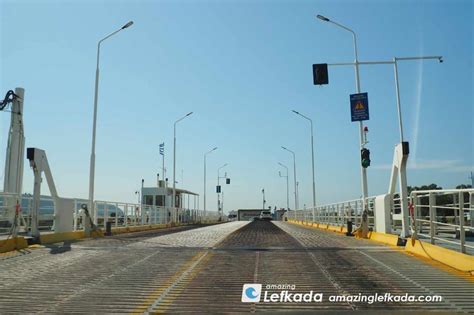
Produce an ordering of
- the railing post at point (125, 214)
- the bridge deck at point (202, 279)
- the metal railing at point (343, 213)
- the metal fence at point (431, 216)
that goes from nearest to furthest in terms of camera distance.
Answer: the bridge deck at point (202, 279) < the metal fence at point (431, 216) < the metal railing at point (343, 213) < the railing post at point (125, 214)

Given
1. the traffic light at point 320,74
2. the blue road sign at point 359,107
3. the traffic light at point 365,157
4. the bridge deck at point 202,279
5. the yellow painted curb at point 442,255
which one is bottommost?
the bridge deck at point 202,279

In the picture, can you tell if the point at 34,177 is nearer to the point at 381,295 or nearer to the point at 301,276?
the point at 301,276

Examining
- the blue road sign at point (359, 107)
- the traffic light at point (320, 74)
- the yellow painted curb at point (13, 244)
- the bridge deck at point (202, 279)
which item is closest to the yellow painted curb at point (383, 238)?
the bridge deck at point (202, 279)

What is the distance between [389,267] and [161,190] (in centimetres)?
4570

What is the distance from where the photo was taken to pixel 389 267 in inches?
396

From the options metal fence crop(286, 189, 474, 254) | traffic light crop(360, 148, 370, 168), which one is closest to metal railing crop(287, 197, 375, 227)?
metal fence crop(286, 189, 474, 254)

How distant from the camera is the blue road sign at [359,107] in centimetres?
2108

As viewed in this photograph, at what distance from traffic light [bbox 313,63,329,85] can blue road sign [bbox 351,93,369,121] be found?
178cm

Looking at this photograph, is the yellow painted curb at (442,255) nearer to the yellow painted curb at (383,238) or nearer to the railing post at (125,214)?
the yellow painted curb at (383,238)

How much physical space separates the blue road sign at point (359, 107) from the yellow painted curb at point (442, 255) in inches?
348

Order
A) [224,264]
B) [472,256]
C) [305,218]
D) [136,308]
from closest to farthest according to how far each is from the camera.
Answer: [136,308] < [472,256] < [224,264] < [305,218]

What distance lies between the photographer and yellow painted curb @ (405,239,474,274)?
9.50m

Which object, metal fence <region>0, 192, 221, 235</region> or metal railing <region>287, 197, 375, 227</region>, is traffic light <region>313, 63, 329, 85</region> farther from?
metal fence <region>0, 192, 221, 235</region>


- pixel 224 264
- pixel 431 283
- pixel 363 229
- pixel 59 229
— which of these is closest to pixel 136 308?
pixel 224 264
